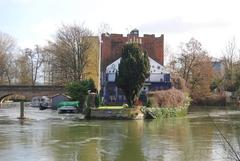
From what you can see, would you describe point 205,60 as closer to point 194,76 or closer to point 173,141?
point 194,76

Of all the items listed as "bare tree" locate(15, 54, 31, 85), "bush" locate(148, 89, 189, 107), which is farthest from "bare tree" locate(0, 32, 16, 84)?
"bush" locate(148, 89, 189, 107)

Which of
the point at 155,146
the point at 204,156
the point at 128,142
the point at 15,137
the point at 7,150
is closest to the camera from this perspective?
the point at 204,156

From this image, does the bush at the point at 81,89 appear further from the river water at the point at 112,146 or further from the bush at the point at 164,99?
the river water at the point at 112,146

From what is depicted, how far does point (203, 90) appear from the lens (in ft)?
247

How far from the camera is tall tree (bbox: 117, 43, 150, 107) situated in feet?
151

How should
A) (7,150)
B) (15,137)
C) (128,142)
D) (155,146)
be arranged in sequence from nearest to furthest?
(7,150) < (155,146) < (128,142) < (15,137)

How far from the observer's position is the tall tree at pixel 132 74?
46.2 m

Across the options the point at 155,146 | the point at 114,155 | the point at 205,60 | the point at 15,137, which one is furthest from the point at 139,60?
the point at 205,60

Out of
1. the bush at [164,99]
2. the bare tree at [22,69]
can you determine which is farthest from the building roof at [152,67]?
the bare tree at [22,69]

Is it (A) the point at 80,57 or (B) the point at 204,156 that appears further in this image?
(A) the point at 80,57

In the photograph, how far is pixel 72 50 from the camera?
234 ft

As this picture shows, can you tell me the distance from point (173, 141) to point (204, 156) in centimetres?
578

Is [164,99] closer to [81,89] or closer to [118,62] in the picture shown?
[81,89]

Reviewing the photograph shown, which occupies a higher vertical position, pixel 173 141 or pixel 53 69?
pixel 53 69
